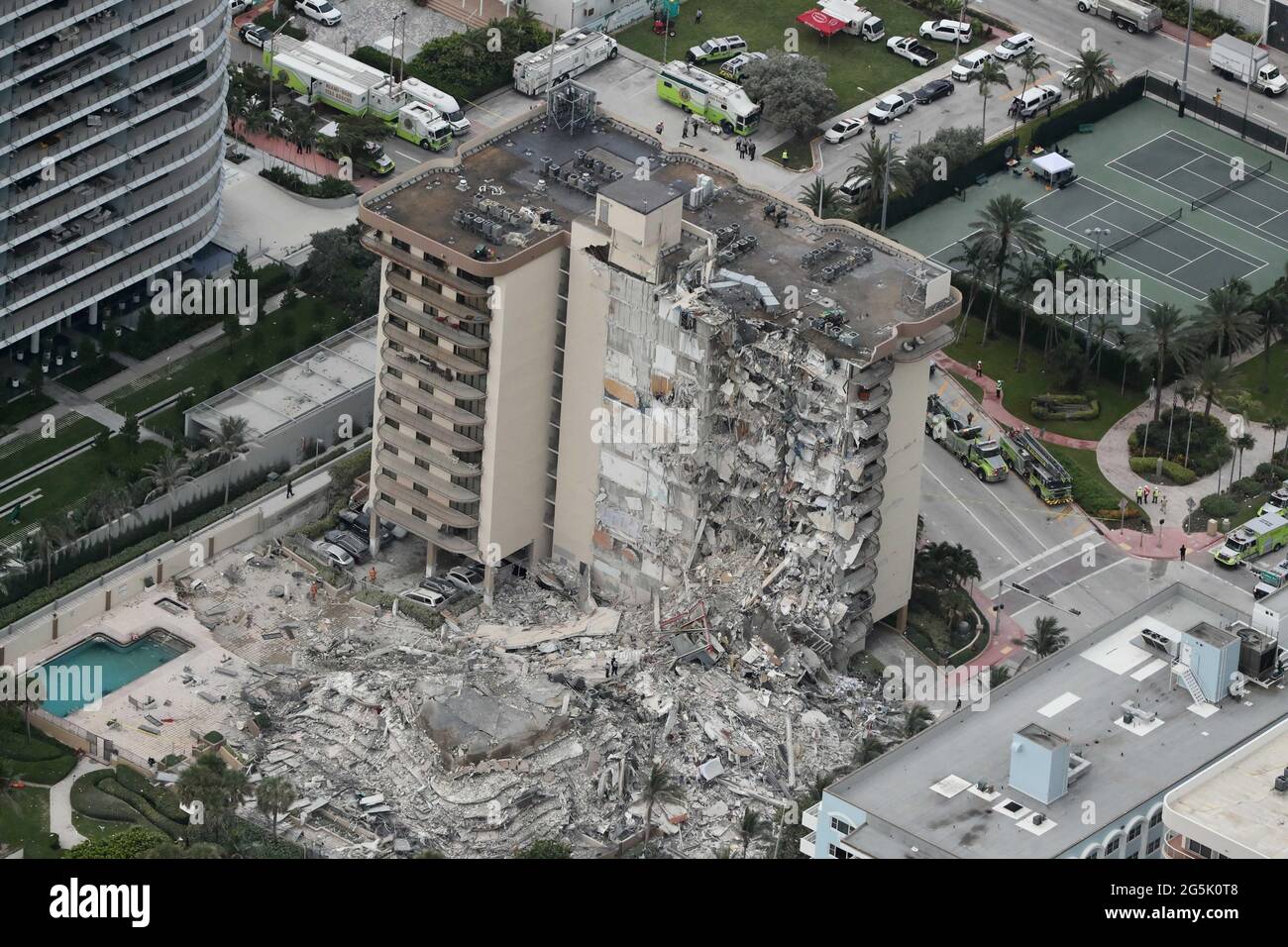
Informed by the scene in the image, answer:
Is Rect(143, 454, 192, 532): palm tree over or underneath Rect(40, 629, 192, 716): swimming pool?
over

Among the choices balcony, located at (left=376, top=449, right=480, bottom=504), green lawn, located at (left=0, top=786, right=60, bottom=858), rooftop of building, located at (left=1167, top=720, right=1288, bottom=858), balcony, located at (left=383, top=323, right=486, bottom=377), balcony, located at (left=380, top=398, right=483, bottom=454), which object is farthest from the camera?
balcony, located at (left=376, top=449, right=480, bottom=504)

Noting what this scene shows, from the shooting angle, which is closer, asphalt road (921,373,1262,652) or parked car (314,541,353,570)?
parked car (314,541,353,570)

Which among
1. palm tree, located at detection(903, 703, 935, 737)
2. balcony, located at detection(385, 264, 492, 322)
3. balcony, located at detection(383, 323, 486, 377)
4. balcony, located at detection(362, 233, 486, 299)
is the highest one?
balcony, located at detection(362, 233, 486, 299)

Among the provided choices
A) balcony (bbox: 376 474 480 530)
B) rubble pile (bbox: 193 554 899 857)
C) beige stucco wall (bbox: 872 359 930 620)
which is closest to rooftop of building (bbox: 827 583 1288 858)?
rubble pile (bbox: 193 554 899 857)

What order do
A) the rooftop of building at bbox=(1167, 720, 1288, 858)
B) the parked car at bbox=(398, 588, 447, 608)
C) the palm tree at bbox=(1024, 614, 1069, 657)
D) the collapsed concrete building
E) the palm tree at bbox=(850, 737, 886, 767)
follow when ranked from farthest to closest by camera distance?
the parked car at bbox=(398, 588, 447, 608) → the palm tree at bbox=(1024, 614, 1069, 657) → the collapsed concrete building → the palm tree at bbox=(850, 737, 886, 767) → the rooftop of building at bbox=(1167, 720, 1288, 858)

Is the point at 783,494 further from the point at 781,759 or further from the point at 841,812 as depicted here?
the point at 841,812

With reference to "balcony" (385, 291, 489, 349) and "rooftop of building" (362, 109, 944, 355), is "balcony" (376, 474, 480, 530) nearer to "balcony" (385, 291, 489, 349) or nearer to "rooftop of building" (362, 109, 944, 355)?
"balcony" (385, 291, 489, 349)
